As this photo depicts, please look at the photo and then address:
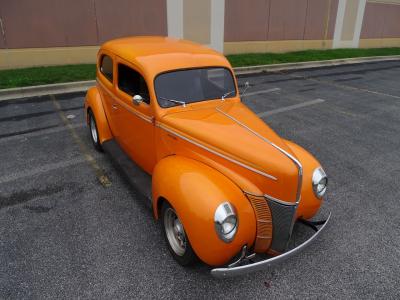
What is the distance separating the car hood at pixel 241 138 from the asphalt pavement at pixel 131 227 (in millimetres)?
1139

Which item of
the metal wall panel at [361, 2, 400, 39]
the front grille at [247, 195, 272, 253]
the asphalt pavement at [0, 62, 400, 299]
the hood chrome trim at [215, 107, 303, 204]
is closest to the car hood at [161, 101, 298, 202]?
the hood chrome trim at [215, 107, 303, 204]

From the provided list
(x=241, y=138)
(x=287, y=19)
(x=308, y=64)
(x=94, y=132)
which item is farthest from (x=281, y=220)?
(x=287, y=19)

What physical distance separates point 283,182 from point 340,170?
10.3ft

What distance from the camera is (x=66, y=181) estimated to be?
5164 millimetres

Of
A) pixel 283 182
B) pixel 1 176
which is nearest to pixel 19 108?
pixel 1 176

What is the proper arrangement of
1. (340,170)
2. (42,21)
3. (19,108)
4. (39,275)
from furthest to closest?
(42,21)
(19,108)
(340,170)
(39,275)

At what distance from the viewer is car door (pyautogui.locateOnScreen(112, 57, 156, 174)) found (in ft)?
13.9

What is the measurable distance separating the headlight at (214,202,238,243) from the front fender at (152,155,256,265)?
37mm

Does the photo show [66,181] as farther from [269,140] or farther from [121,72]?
[269,140]

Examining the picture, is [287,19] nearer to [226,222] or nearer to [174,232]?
[174,232]

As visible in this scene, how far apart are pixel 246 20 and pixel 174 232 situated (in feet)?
48.0

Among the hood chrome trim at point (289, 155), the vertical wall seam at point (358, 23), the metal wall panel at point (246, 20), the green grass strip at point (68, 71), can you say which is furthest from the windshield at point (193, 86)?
the vertical wall seam at point (358, 23)

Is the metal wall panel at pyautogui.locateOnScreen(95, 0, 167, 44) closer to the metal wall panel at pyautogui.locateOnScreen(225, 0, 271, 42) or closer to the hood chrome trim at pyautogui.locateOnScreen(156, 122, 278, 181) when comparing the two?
the metal wall panel at pyautogui.locateOnScreen(225, 0, 271, 42)

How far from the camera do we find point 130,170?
4734 mm
